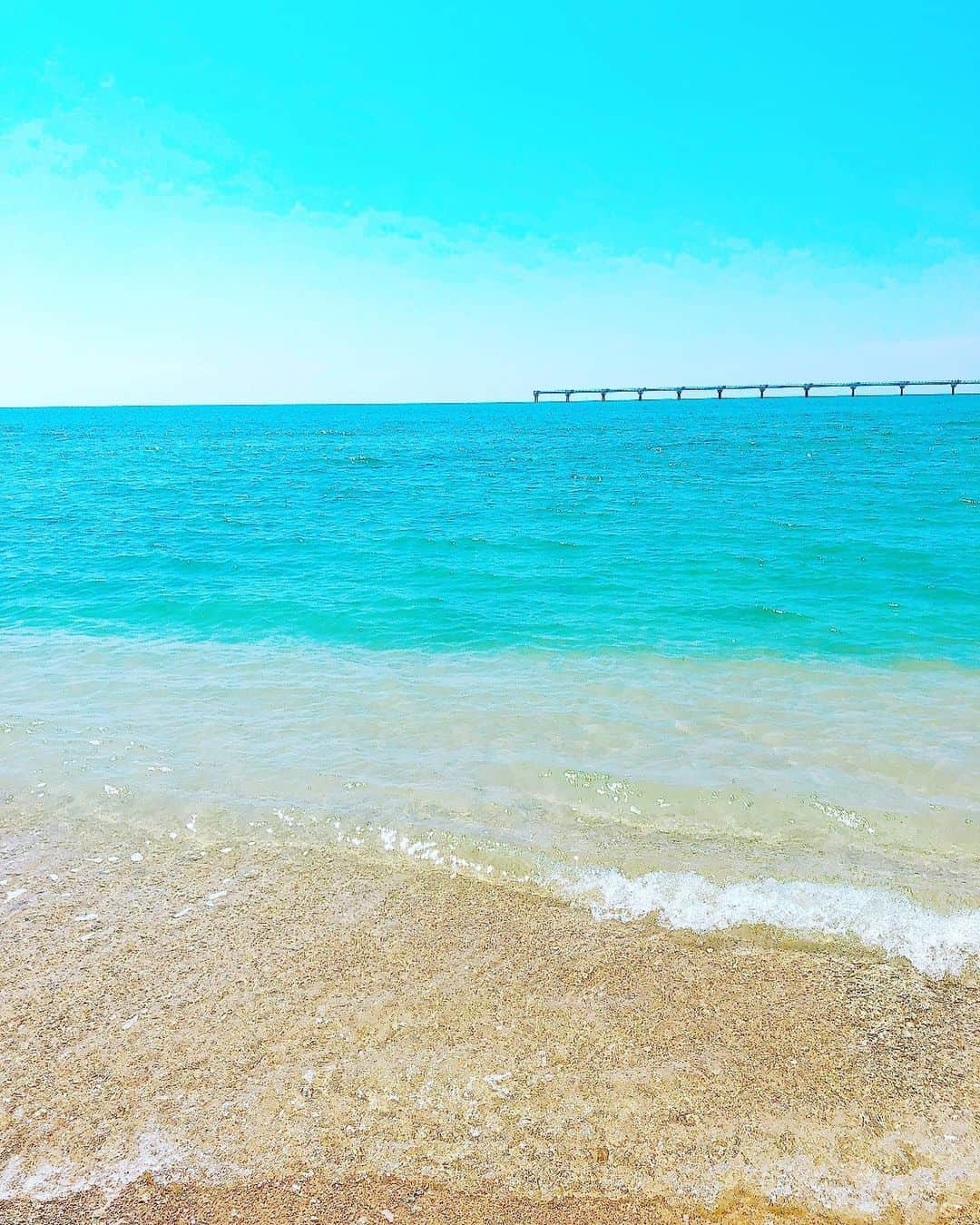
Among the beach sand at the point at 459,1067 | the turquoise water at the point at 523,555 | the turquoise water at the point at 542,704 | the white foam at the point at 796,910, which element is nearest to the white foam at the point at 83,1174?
the beach sand at the point at 459,1067

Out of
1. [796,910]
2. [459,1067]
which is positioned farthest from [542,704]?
Result: [459,1067]

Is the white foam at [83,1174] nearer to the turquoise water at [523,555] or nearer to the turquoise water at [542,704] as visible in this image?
the turquoise water at [542,704]

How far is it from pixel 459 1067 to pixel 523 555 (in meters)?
18.7

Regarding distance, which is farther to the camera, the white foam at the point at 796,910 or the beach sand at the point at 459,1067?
the white foam at the point at 796,910

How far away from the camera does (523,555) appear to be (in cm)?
2270

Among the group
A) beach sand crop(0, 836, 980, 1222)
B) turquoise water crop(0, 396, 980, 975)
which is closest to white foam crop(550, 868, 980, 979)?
turquoise water crop(0, 396, 980, 975)

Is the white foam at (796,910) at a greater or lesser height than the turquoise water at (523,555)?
lesser

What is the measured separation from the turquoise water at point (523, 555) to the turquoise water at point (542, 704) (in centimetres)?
14

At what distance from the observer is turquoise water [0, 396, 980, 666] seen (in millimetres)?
15344

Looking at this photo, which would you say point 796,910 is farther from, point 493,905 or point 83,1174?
point 83,1174

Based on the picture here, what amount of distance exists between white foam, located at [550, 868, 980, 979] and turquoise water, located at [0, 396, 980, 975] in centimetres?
3

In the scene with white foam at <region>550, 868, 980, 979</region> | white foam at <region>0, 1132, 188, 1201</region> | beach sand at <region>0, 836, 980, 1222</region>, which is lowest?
white foam at <region>550, 868, 980, 979</region>

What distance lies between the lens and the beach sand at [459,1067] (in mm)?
3867

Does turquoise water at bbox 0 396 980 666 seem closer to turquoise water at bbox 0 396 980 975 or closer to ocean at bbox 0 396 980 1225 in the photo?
turquoise water at bbox 0 396 980 975
